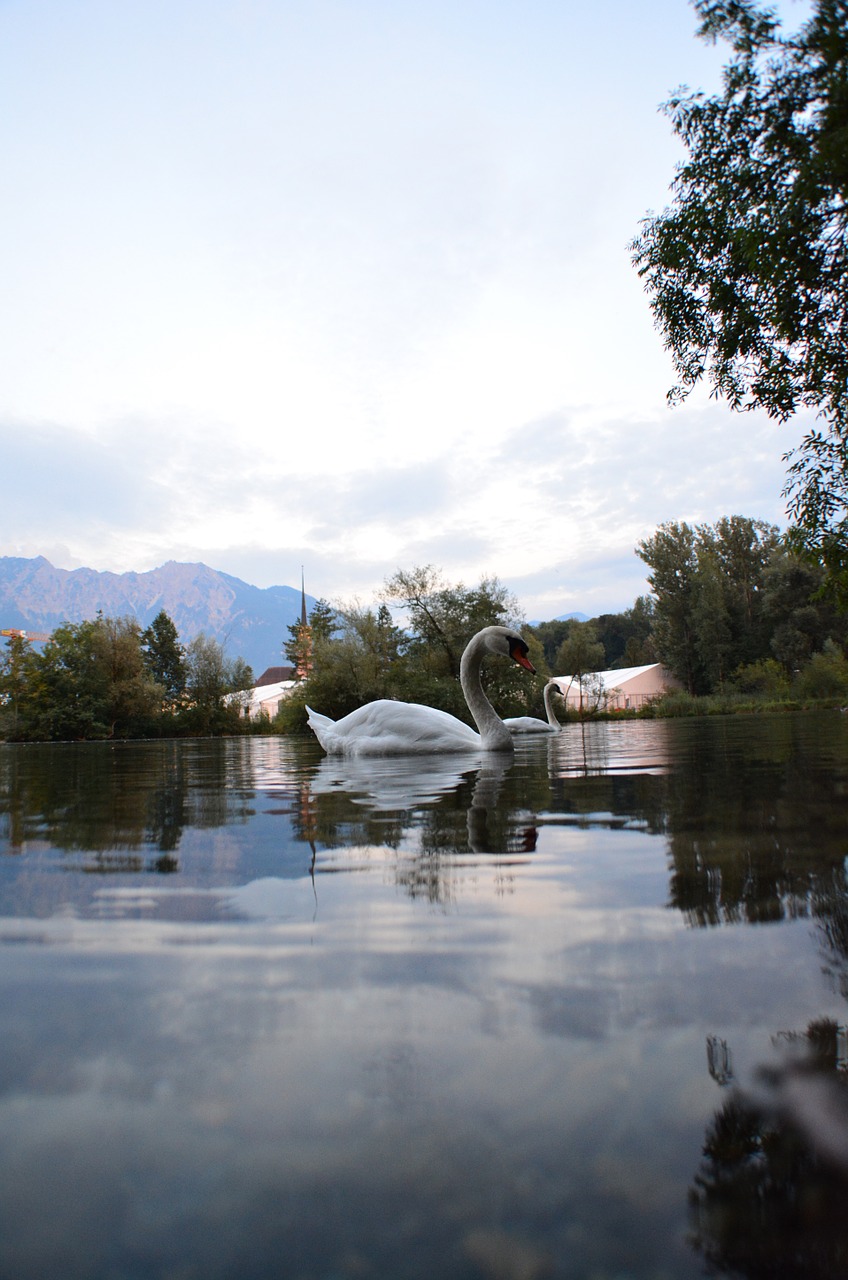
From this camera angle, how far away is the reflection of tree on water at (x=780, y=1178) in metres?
0.63

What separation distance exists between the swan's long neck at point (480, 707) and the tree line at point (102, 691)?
3444 cm

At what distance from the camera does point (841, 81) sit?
18.9 feet

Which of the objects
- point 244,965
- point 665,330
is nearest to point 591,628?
point 665,330

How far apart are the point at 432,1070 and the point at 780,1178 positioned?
1.37 ft

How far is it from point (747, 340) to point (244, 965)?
28.7 ft


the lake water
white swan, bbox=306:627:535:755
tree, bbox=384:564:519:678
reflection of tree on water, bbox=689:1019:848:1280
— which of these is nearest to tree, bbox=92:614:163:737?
tree, bbox=384:564:519:678

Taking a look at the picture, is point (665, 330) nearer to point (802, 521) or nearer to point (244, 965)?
point (802, 521)

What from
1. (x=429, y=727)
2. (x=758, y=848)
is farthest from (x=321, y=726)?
(x=758, y=848)

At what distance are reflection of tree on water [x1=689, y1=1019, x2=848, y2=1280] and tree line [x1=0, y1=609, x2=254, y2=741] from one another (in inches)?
1686

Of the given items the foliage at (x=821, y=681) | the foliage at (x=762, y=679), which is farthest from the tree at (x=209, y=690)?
the foliage at (x=762, y=679)

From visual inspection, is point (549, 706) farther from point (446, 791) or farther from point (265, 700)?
point (265, 700)

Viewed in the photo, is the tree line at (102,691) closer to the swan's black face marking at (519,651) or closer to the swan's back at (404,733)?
the swan's back at (404,733)

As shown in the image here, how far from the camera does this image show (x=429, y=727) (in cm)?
939

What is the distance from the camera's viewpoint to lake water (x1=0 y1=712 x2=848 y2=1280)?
67 centimetres
